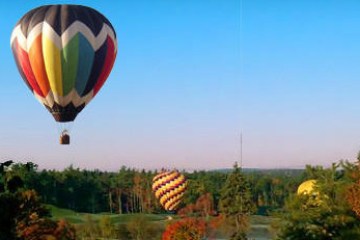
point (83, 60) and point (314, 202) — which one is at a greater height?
point (83, 60)

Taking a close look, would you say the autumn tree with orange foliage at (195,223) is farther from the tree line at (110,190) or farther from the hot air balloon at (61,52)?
the hot air balloon at (61,52)

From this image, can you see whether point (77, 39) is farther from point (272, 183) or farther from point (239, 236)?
point (272, 183)

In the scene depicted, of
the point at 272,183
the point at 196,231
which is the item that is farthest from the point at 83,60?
the point at 272,183

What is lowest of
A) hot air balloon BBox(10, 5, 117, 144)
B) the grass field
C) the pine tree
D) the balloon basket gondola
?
the grass field

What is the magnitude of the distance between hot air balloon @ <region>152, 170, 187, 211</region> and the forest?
4.35 m

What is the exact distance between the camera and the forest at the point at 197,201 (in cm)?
3438

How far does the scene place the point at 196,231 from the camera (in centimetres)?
7731

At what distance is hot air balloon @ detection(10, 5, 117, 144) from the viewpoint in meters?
53.5

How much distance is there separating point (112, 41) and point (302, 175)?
147m

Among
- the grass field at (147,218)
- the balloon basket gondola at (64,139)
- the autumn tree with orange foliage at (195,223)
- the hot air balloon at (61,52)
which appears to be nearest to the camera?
the hot air balloon at (61,52)

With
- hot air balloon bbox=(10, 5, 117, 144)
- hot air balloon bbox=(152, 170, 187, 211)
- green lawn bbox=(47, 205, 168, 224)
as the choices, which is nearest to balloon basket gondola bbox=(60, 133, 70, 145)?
hot air balloon bbox=(10, 5, 117, 144)

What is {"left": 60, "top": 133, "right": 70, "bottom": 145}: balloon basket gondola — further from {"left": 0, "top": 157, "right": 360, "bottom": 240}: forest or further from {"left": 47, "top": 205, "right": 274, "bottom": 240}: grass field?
{"left": 47, "top": 205, "right": 274, "bottom": 240}: grass field

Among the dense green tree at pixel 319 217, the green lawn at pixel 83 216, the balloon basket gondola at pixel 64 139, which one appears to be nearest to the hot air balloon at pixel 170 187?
the green lawn at pixel 83 216

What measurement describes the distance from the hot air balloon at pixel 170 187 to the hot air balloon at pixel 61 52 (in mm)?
72650
